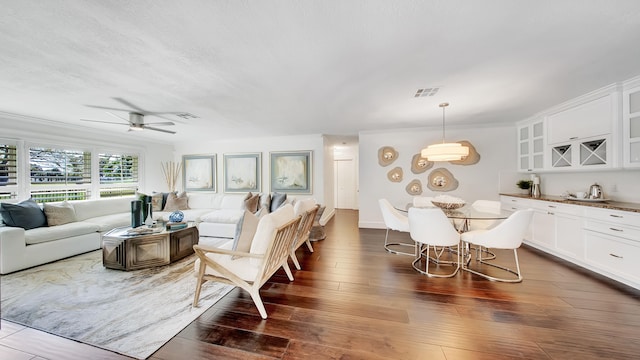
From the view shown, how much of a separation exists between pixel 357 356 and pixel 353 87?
2.61 m

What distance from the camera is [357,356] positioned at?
1502mm

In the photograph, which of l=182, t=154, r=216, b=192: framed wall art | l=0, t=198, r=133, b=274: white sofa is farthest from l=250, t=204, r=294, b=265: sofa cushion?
l=182, t=154, r=216, b=192: framed wall art

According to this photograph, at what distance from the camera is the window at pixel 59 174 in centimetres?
390

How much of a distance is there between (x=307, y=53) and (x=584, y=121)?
4.10 m

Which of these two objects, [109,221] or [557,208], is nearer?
[557,208]

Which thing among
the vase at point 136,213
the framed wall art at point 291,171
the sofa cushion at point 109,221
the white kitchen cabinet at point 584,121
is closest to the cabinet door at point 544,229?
the white kitchen cabinet at point 584,121

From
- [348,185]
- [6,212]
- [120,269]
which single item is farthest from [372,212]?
[6,212]

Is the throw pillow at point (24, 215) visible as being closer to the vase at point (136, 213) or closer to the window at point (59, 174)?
the window at point (59, 174)

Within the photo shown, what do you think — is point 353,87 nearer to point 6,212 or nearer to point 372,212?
point 372,212

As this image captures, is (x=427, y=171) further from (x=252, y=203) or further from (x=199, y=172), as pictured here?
(x=199, y=172)

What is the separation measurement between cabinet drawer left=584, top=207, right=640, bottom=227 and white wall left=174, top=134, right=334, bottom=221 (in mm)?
4348

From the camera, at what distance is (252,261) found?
6.68 ft

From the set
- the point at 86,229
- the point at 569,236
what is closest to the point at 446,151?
the point at 569,236

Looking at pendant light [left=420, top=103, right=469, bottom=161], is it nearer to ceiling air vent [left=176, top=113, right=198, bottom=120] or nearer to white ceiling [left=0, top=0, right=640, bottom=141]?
white ceiling [left=0, top=0, right=640, bottom=141]
